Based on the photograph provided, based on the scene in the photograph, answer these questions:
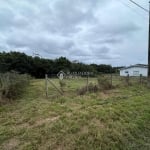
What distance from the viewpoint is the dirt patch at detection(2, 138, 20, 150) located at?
16.0ft

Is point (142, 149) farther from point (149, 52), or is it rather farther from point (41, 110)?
point (149, 52)

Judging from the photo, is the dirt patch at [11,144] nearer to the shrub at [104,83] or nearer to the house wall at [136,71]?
the shrub at [104,83]

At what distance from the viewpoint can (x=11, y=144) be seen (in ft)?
16.7

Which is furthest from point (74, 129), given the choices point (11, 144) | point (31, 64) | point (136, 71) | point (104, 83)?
point (136, 71)

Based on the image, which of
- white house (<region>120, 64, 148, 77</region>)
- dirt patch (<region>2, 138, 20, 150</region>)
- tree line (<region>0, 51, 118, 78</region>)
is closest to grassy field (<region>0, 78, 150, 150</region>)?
dirt patch (<region>2, 138, 20, 150</region>)

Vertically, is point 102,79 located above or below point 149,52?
below

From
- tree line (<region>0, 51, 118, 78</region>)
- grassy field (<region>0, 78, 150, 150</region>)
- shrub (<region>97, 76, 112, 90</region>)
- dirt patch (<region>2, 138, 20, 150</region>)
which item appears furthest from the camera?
tree line (<region>0, 51, 118, 78</region>)

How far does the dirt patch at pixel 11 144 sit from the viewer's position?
192 inches

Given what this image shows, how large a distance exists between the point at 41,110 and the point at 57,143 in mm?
3334

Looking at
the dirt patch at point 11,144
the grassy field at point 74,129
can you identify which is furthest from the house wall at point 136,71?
the dirt patch at point 11,144

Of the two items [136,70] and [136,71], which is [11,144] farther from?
[136,70]

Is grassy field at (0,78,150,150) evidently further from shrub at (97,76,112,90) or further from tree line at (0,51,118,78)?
tree line at (0,51,118,78)

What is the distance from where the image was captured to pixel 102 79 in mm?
16516

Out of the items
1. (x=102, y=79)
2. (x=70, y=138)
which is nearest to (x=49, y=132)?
(x=70, y=138)
